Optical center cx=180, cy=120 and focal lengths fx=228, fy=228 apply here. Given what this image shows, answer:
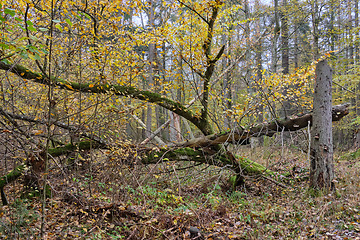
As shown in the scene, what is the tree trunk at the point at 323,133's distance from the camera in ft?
17.7

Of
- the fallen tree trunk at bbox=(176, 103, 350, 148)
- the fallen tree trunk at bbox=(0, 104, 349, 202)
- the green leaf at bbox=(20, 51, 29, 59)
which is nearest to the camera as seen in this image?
the green leaf at bbox=(20, 51, 29, 59)

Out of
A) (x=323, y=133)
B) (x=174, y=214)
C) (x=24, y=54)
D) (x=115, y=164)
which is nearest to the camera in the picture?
(x=24, y=54)

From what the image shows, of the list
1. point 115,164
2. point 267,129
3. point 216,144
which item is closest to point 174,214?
point 115,164

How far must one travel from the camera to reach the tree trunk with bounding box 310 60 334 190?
540 cm

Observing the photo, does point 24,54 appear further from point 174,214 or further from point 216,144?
point 216,144

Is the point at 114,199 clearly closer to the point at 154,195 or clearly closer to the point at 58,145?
the point at 154,195

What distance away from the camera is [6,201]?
5113mm

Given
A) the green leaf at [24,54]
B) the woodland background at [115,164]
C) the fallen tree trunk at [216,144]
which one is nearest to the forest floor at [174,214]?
the woodland background at [115,164]

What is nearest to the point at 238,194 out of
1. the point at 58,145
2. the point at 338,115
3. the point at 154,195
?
Answer: the point at 154,195

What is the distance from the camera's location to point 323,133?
542 centimetres

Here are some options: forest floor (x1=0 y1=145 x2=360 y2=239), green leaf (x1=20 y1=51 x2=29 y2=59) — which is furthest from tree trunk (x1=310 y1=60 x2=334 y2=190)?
green leaf (x1=20 y1=51 x2=29 y2=59)

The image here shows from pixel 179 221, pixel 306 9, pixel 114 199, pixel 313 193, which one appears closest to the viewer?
pixel 179 221

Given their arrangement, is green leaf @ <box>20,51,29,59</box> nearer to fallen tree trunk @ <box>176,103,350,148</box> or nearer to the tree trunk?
fallen tree trunk @ <box>176,103,350,148</box>

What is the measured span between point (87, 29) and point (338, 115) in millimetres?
6465
